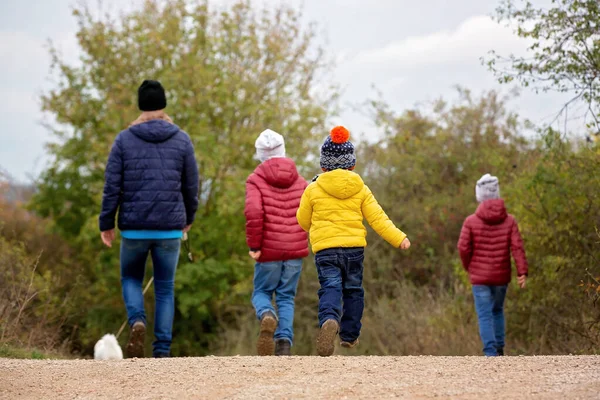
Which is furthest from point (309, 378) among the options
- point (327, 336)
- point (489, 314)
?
point (489, 314)

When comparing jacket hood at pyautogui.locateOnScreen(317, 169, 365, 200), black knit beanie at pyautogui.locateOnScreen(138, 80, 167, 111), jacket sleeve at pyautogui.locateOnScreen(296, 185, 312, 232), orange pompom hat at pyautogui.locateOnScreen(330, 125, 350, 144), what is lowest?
jacket sleeve at pyautogui.locateOnScreen(296, 185, 312, 232)

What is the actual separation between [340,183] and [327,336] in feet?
3.95

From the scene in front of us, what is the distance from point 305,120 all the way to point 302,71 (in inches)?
64.8

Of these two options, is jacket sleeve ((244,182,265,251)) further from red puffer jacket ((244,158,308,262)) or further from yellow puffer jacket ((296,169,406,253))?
yellow puffer jacket ((296,169,406,253))

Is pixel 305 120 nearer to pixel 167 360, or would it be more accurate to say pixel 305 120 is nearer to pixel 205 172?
pixel 205 172

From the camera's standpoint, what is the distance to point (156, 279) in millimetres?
8320

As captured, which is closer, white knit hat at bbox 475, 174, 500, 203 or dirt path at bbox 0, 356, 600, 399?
dirt path at bbox 0, 356, 600, 399

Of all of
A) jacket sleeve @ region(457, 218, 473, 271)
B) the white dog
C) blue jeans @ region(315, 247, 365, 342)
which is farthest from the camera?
the white dog

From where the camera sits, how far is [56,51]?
2150 cm

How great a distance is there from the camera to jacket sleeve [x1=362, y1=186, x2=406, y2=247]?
23.8ft

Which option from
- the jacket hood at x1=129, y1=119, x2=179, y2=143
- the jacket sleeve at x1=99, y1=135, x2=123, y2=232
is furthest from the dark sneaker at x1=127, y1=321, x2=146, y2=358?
the jacket hood at x1=129, y1=119, x2=179, y2=143

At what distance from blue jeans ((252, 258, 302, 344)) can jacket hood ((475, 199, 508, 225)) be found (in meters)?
2.60

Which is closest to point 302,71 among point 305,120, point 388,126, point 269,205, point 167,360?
point 305,120

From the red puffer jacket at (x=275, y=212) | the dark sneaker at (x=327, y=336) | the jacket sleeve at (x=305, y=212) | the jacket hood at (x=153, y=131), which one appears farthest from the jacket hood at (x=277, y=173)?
the dark sneaker at (x=327, y=336)
